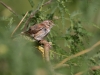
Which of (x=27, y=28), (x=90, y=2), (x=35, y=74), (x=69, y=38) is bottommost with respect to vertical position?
(x=35, y=74)

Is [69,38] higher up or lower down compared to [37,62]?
higher up

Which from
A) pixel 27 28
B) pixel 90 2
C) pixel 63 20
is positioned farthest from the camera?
pixel 27 28

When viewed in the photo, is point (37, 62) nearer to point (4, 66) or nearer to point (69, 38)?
point (4, 66)

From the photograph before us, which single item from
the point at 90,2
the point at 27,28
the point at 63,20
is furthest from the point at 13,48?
the point at 27,28

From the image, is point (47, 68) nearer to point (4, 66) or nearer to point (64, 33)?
point (4, 66)

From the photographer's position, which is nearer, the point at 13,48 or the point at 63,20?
the point at 13,48

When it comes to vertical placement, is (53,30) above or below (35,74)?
above

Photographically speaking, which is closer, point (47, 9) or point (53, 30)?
point (47, 9)

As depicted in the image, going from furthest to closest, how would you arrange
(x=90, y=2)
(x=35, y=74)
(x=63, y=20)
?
(x=63, y=20)
(x=90, y=2)
(x=35, y=74)

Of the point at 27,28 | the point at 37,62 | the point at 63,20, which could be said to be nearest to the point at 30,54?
the point at 37,62
